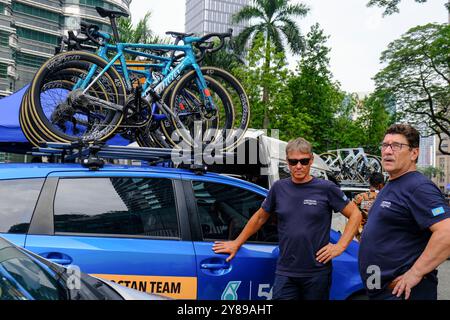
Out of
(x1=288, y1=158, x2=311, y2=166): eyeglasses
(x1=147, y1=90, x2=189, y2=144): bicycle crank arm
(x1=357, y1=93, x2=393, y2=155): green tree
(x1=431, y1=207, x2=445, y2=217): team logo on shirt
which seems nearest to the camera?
(x1=431, y1=207, x2=445, y2=217): team logo on shirt

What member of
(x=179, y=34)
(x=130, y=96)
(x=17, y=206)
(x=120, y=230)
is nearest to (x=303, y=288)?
(x=120, y=230)

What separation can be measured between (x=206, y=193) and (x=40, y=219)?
1.14 m

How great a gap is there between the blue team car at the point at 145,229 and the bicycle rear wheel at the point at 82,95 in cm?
111

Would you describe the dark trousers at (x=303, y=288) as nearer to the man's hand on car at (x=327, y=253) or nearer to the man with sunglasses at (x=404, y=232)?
the man's hand on car at (x=327, y=253)

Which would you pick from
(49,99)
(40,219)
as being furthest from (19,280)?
(49,99)

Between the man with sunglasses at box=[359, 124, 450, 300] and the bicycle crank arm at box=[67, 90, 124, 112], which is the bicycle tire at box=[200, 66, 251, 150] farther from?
the man with sunglasses at box=[359, 124, 450, 300]

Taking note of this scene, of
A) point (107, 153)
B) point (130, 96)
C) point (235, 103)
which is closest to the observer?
point (107, 153)

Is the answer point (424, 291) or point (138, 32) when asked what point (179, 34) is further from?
point (138, 32)

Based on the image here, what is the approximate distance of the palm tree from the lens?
88.9ft

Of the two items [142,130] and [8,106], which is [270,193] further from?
[8,106]

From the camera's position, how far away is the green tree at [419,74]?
2425 centimetres

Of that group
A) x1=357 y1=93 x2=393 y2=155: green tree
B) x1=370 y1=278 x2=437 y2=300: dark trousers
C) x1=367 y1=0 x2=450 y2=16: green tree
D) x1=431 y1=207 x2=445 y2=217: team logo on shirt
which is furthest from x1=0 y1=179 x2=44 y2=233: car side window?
x1=357 y1=93 x2=393 y2=155: green tree

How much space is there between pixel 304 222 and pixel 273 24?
26153mm

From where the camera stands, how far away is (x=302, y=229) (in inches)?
123
